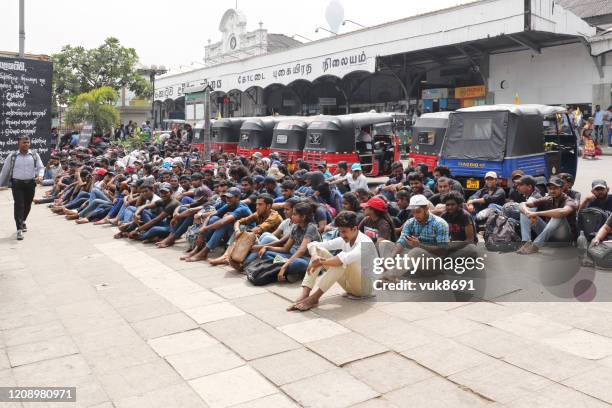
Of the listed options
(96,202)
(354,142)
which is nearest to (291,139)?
(354,142)

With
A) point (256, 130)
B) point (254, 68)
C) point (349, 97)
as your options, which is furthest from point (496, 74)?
point (254, 68)

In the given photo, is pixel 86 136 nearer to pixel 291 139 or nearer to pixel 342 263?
pixel 291 139

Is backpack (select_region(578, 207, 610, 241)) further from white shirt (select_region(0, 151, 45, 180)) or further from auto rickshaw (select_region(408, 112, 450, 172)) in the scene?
white shirt (select_region(0, 151, 45, 180))

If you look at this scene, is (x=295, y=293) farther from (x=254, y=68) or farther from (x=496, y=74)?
(x=254, y=68)

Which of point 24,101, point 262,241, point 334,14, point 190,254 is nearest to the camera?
point 262,241

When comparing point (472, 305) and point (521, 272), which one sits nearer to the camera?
point (472, 305)

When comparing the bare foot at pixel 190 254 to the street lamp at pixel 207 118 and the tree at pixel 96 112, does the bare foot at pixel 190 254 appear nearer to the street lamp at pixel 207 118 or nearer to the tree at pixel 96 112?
the street lamp at pixel 207 118

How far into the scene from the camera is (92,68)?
4766 cm

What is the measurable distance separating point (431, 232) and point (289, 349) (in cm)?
233

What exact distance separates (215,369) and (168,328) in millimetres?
1240

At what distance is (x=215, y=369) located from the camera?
4734 millimetres

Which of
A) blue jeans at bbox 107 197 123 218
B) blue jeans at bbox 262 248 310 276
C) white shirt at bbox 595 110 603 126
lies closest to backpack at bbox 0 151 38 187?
blue jeans at bbox 107 197 123 218

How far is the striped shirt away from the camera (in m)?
6.46

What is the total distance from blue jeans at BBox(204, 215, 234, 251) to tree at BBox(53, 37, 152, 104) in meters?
42.5
